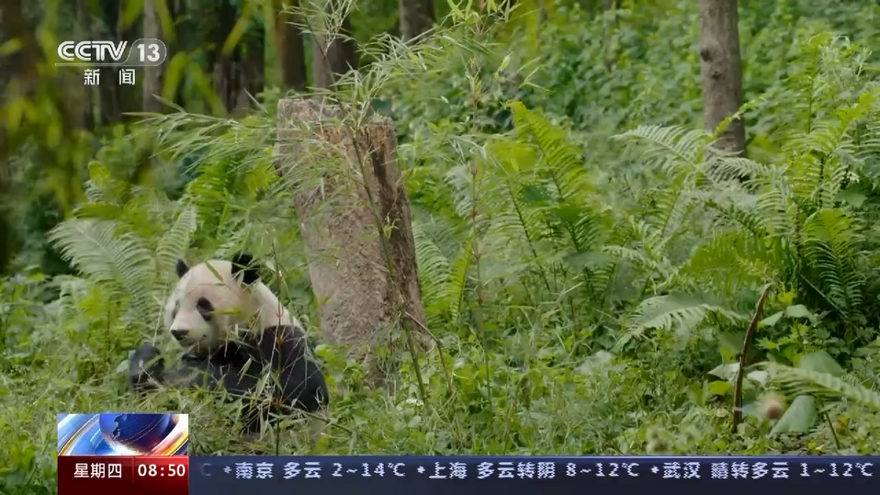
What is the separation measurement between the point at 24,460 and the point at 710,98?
224 centimetres

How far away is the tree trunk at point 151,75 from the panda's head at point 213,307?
453 millimetres

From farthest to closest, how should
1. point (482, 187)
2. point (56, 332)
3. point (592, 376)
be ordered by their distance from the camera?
point (56, 332)
point (482, 187)
point (592, 376)

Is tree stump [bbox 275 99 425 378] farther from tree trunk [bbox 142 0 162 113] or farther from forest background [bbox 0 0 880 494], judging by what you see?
tree trunk [bbox 142 0 162 113]

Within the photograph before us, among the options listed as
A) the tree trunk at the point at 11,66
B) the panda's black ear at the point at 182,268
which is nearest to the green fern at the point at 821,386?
the panda's black ear at the point at 182,268

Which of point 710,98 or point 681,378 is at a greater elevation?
point 710,98

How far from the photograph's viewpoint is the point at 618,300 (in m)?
2.84

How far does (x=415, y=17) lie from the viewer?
2484 mm

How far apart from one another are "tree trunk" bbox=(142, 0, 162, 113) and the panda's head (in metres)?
0.45

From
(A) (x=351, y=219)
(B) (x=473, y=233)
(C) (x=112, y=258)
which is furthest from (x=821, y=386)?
(C) (x=112, y=258)

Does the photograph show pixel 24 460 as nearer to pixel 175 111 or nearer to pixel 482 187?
pixel 175 111

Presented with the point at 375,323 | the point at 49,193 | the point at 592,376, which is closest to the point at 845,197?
the point at 592,376

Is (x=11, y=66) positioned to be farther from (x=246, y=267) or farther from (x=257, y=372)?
(x=257, y=372)

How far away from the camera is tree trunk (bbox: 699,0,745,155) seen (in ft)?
10.7

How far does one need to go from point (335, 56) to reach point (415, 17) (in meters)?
0.25
